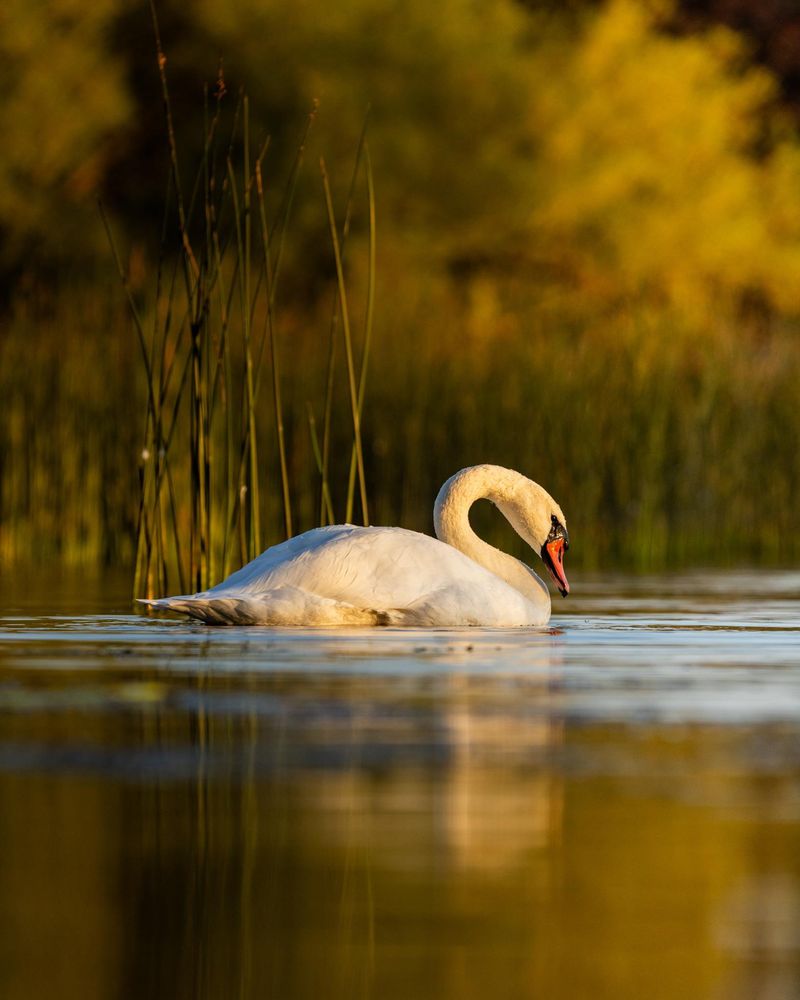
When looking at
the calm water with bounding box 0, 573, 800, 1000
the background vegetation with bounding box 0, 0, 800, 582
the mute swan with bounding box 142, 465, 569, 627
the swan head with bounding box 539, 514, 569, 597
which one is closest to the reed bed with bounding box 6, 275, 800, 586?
the background vegetation with bounding box 0, 0, 800, 582

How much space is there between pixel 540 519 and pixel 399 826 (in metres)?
4.80

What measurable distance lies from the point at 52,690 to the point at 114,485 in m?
8.62

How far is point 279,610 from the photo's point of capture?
7457mm

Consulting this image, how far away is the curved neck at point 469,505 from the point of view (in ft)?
27.1

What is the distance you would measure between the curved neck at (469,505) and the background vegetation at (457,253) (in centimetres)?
469

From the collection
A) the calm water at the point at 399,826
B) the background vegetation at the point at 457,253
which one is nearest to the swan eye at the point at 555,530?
the calm water at the point at 399,826

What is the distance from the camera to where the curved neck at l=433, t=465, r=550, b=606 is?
27.1ft

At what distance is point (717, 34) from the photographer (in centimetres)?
4284

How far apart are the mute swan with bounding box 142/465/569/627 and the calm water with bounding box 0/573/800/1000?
668mm

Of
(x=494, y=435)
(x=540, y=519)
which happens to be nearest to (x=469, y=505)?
(x=540, y=519)

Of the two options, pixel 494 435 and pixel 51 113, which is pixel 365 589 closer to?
pixel 494 435

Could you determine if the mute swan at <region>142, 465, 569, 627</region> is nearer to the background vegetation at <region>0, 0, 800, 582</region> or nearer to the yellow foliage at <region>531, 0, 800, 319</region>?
the background vegetation at <region>0, 0, 800, 582</region>

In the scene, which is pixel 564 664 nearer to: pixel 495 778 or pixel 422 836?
pixel 495 778

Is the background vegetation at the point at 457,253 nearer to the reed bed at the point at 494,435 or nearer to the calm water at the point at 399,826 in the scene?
the reed bed at the point at 494,435
